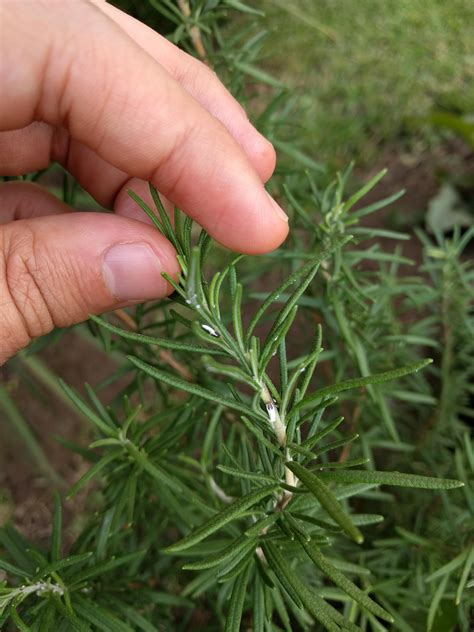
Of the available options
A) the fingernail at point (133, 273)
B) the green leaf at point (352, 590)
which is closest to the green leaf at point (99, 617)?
the green leaf at point (352, 590)

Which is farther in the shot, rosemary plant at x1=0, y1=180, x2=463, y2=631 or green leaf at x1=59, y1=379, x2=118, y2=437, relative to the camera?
green leaf at x1=59, y1=379, x2=118, y2=437

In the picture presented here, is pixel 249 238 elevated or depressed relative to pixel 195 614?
elevated

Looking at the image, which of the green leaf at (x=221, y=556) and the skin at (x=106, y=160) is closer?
the green leaf at (x=221, y=556)

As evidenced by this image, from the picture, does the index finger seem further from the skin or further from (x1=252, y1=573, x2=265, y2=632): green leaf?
(x1=252, y1=573, x2=265, y2=632): green leaf

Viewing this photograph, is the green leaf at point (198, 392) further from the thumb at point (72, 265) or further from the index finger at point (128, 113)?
the index finger at point (128, 113)

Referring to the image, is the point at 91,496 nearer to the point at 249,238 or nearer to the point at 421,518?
the point at 421,518

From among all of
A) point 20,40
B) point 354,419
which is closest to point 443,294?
point 354,419

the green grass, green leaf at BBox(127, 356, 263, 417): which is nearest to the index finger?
green leaf at BBox(127, 356, 263, 417)
